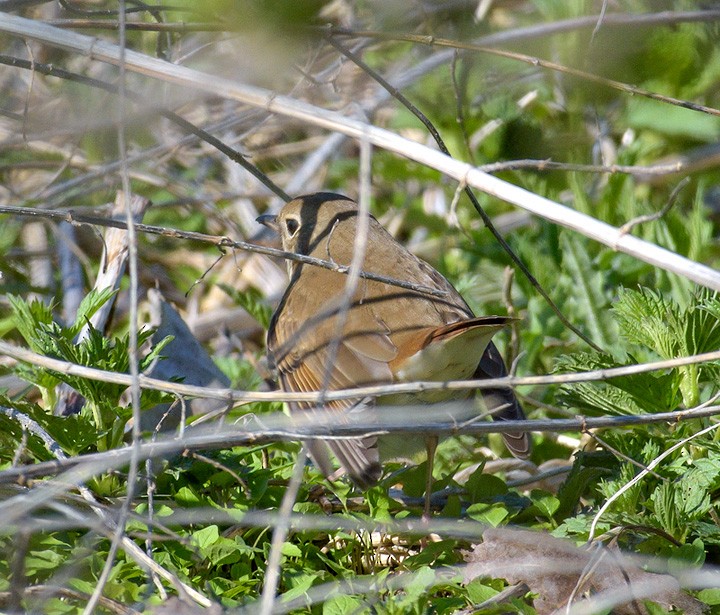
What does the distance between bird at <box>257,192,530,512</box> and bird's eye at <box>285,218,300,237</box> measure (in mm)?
78

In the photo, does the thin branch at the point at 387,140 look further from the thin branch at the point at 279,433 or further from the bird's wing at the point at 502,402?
the bird's wing at the point at 502,402

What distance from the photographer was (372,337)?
3.62 metres

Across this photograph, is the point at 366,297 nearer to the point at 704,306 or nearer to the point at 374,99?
the point at 704,306

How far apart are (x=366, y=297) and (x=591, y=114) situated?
2827mm

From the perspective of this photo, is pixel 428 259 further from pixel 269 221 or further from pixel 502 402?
pixel 502 402

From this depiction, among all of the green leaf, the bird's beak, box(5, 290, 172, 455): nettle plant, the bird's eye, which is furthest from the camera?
the bird's beak

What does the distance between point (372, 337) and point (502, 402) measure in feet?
1.83

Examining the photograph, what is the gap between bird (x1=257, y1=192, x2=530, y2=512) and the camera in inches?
126

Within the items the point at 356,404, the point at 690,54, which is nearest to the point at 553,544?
the point at 356,404

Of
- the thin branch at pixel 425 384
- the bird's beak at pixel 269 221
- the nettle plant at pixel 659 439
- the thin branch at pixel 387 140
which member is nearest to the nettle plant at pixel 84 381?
the thin branch at pixel 425 384

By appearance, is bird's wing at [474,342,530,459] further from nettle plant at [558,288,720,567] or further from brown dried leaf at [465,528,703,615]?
brown dried leaf at [465,528,703,615]

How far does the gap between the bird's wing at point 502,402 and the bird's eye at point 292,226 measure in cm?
127

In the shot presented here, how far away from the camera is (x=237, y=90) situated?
271 cm

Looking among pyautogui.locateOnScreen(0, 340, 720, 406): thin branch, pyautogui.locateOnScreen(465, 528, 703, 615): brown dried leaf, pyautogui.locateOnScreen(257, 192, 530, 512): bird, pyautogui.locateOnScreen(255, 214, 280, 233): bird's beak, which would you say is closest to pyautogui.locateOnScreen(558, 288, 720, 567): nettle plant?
pyautogui.locateOnScreen(465, 528, 703, 615): brown dried leaf
